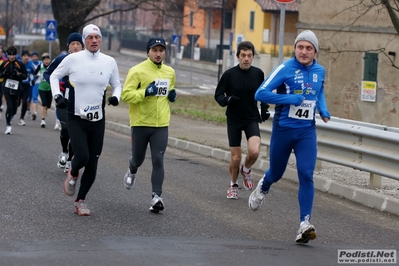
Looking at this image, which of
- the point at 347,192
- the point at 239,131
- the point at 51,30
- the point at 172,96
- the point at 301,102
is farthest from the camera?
the point at 51,30

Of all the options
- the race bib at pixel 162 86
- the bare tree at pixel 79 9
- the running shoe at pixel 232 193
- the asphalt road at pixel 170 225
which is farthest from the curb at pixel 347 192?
the bare tree at pixel 79 9

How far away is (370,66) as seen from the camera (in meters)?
26.0

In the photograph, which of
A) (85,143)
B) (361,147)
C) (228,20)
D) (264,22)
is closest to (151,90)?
(85,143)

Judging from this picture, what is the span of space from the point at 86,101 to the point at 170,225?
5.04ft

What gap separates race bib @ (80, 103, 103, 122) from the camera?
8609 mm

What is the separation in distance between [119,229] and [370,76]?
19.2 m

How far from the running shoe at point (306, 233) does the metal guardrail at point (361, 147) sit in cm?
304

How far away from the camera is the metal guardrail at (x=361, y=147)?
1058 centimetres

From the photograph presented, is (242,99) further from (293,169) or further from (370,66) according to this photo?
(370,66)

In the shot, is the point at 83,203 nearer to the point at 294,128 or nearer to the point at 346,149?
the point at 294,128

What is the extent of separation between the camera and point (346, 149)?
1166 cm

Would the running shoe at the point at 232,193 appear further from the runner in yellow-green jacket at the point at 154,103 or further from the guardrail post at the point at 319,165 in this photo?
the guardrail post at the point at 319,165

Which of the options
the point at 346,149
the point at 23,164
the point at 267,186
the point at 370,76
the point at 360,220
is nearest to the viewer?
the point at 267,186

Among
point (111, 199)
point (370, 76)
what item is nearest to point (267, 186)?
point (111, 199)
